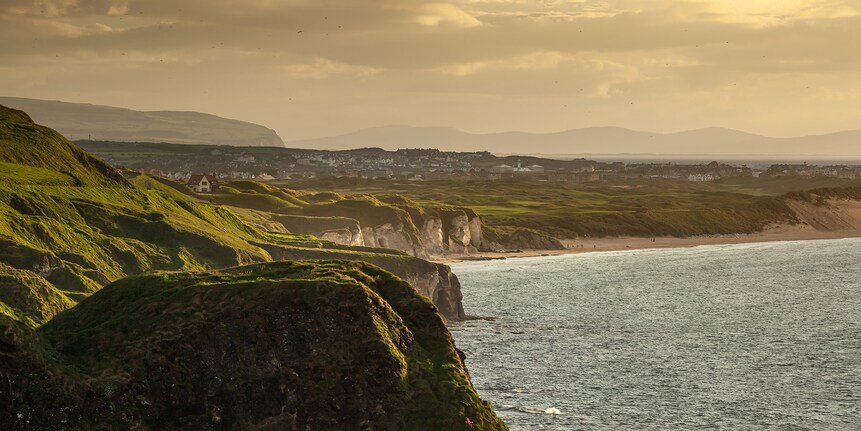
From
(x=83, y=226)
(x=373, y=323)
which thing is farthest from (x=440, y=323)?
(x=83, y=226)

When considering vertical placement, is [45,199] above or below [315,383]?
above

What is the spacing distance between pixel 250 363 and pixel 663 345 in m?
49.1

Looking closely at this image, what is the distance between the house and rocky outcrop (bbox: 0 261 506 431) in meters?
120

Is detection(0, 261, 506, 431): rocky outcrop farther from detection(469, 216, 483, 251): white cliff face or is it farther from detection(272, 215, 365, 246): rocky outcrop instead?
detection(469, 216, 483, 251): white cliff face

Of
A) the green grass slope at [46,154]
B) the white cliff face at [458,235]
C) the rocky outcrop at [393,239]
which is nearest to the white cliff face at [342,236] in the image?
the rocky outcrop at [393,239]

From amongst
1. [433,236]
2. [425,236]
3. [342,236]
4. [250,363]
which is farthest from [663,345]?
[433,236]

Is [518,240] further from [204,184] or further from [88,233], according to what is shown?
[88,233]

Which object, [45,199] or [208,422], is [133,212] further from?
[208,422]

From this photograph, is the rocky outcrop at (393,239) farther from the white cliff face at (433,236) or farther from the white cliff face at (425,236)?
the white cliff face at (433,236)

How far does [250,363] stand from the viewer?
3747 cm

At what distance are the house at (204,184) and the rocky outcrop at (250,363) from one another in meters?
120

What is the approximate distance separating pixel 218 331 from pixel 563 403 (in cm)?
2576

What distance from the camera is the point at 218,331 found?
3794 cm

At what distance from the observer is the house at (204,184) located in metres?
159
